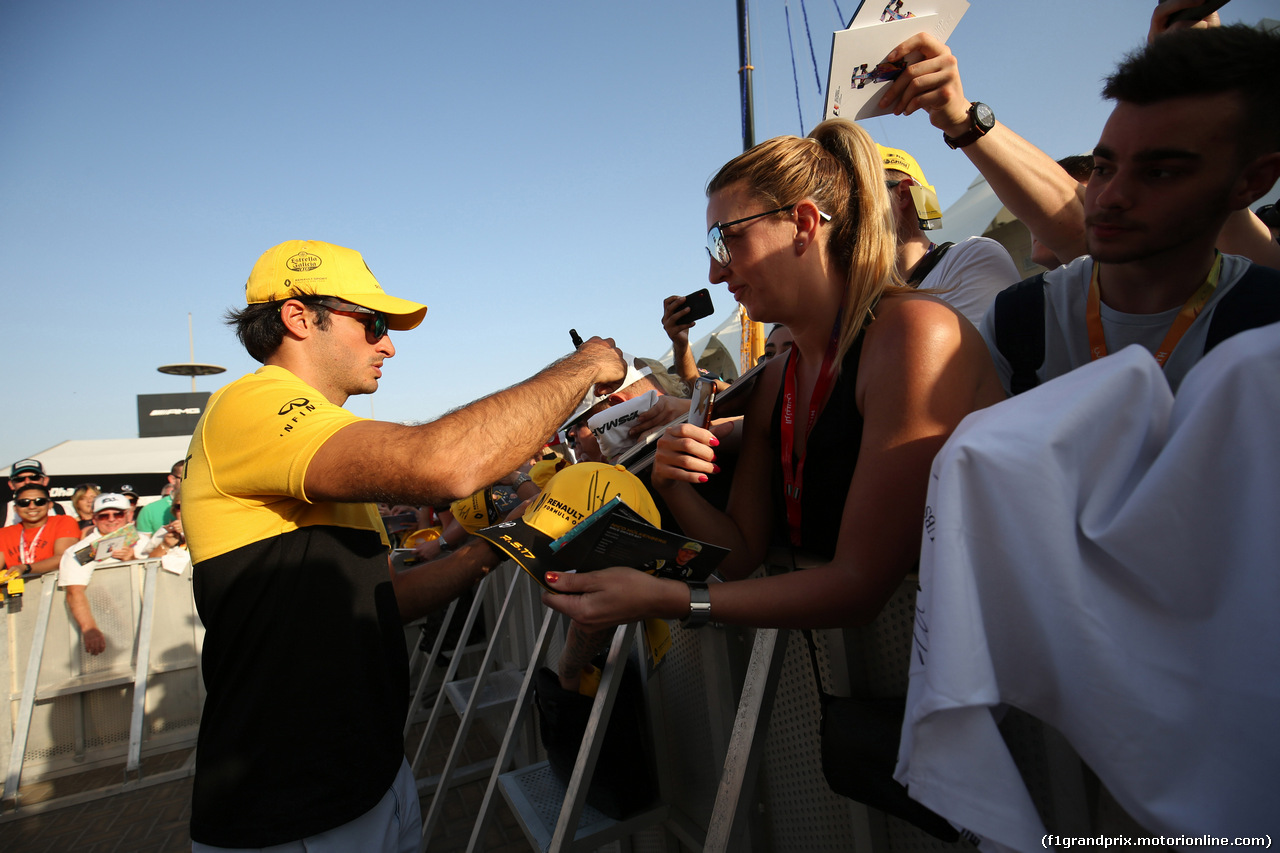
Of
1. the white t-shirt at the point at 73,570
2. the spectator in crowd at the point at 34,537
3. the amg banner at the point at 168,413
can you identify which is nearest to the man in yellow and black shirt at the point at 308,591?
the white t-shirt at the point at 73,570

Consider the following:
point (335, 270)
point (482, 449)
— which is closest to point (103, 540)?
point (335, 270)

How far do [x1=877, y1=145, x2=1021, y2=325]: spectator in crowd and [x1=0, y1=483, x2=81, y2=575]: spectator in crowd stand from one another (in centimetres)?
825

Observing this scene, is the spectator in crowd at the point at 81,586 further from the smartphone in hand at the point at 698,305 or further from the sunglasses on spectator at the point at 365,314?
the smartphone in hand at the point at 698,305

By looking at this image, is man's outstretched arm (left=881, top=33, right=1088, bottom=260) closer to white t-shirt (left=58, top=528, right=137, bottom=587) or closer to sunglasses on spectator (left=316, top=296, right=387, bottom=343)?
sunglasses on spectator (left=316, top=296, right=387, bottom=343)

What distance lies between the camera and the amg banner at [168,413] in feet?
60.9

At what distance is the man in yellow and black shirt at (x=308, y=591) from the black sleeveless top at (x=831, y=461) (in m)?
0.80

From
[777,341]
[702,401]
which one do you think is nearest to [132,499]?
[777,341]

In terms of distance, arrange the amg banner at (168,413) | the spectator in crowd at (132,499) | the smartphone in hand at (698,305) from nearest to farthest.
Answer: the smartphone in hand at (698,305), the spectator in crowd at (132,499), the amg banner at (168,413)

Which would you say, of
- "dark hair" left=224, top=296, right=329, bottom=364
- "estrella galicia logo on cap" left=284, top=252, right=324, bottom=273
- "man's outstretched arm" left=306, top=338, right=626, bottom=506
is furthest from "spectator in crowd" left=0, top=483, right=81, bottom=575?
"man's outstretched arm" left=306, top=338, right=626, bottom=506

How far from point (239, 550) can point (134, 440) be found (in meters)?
18.2

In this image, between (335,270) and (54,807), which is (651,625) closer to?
(335,270)

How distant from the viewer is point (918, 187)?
290 centimetres

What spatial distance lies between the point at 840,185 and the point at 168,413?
23.3m

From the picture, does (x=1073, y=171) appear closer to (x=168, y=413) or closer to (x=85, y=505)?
(x=85, y=505)
